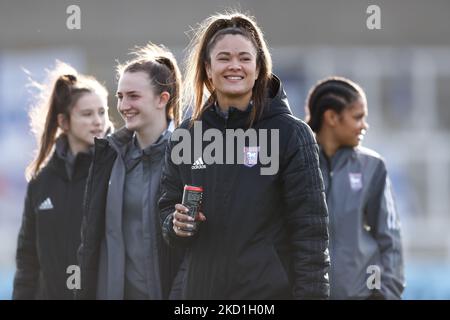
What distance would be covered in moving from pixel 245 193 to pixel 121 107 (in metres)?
1.14

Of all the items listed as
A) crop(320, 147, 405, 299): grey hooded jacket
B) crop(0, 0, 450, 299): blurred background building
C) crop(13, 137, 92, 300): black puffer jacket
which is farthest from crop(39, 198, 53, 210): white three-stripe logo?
crop(0, 0, 450, 299): blurred background building

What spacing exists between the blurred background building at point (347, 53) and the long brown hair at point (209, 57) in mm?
15078

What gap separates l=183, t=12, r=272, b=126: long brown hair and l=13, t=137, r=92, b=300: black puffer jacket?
1.35m

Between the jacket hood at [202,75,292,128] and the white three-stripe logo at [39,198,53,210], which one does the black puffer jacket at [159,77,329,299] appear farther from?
the white three-stripe logo at [39,198,53,210]

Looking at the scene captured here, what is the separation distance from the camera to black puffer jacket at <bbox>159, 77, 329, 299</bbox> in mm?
4461

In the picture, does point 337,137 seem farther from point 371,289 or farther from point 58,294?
point 58,294

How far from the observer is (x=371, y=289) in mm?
5898

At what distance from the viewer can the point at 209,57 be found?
4.81 metres

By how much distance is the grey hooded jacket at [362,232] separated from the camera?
5.89m

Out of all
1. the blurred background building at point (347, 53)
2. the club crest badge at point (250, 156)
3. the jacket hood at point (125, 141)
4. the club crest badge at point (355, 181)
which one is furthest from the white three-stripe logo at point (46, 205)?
the blurred background building at point (347, 53)

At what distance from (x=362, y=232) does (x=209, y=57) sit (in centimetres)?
168

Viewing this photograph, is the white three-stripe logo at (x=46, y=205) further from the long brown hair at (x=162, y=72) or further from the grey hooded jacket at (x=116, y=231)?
the long brown hair at (x=162, y=72)

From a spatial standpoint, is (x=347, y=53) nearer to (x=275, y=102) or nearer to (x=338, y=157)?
(x=338, y=157)
